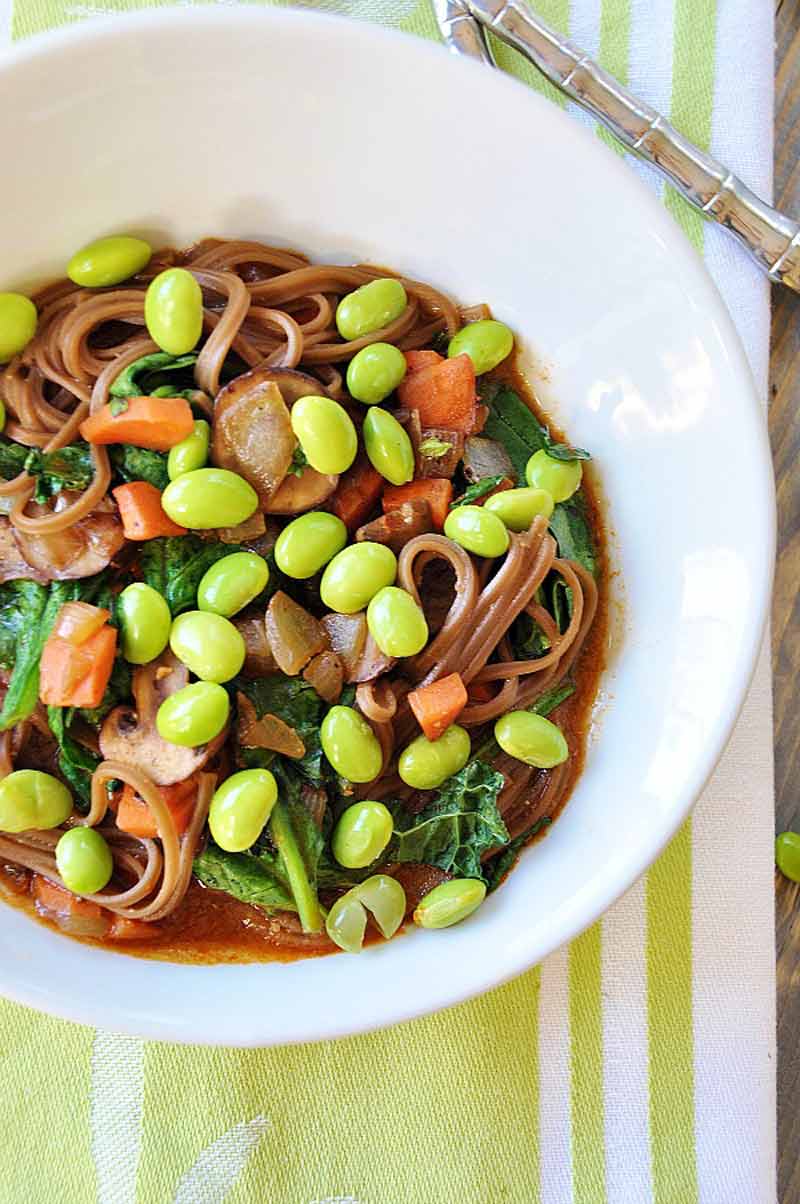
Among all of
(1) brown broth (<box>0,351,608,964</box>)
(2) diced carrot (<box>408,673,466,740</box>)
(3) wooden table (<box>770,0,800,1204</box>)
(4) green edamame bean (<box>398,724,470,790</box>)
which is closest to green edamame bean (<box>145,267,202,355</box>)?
(2) diced carrot (<box>408,673,466,740</box>)

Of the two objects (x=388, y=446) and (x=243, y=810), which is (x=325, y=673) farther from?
(x=388, y=446)

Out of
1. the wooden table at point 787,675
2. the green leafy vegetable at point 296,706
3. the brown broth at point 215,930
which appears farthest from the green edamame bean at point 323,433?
the wooden table at point 787,675

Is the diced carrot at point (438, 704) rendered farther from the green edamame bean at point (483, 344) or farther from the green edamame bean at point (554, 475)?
the green edamame bean at point (483, 344)

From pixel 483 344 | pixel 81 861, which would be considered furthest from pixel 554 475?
pixel 81 861

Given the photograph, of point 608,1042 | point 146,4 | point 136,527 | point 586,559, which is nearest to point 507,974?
point 608,1042

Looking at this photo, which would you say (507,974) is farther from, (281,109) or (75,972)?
(281,109)
